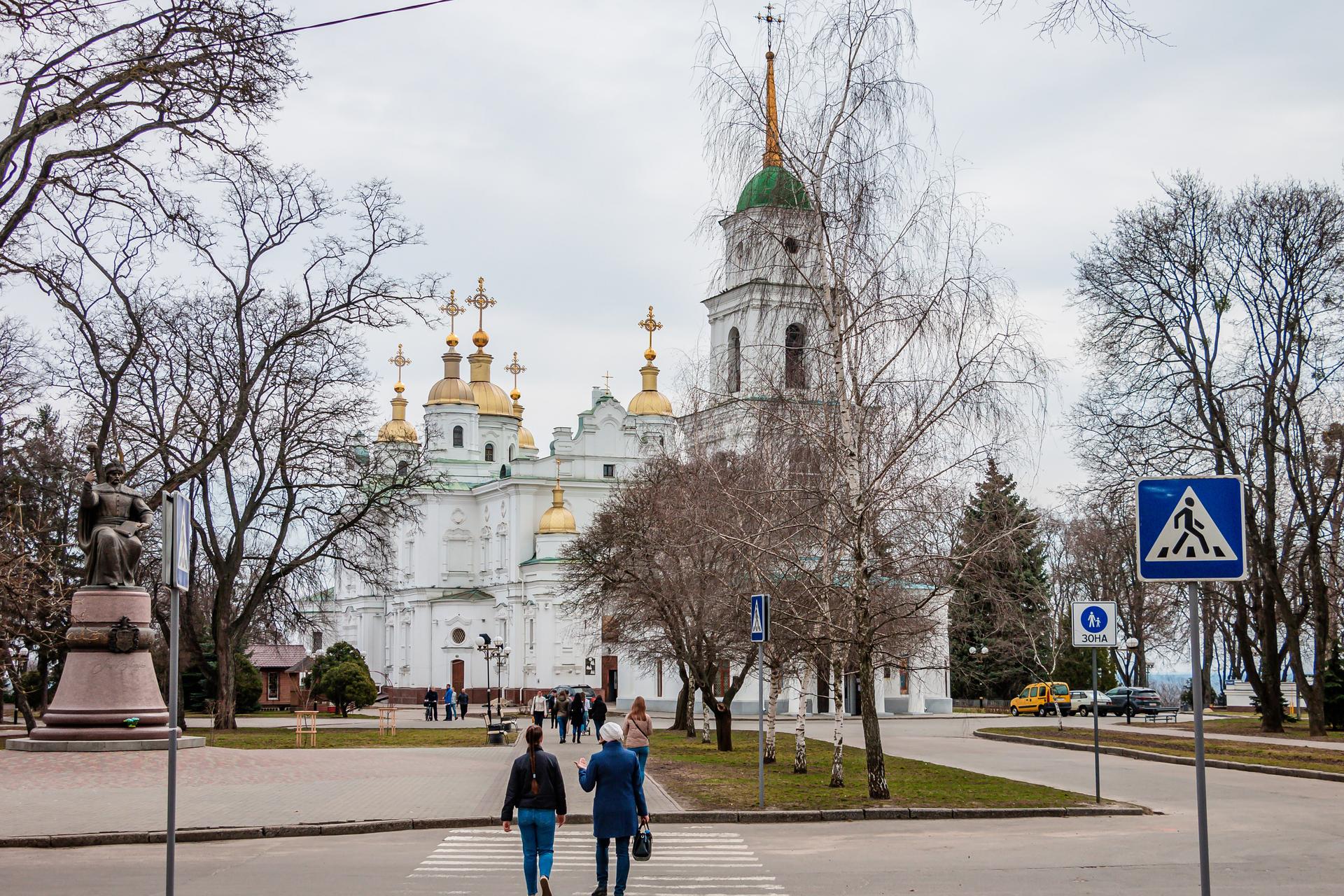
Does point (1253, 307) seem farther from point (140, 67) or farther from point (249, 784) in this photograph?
point (140, 67)

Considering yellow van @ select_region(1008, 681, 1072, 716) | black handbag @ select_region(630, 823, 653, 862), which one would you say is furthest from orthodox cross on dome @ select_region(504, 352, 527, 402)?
black handbag @ select_region(630, 823, 653, 862)

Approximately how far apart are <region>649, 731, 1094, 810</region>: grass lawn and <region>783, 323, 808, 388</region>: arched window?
6265 millimetres

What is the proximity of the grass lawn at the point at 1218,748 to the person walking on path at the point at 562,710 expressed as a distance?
43.5 feet

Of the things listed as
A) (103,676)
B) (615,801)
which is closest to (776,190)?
(615,801)

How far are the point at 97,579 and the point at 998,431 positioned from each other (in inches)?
755

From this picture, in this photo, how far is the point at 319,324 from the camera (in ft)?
138

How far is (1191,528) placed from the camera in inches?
313

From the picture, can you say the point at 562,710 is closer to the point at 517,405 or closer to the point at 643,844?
the point at 643,844

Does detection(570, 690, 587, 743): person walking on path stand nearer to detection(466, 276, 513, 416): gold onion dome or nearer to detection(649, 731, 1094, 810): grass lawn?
detection(649, 731, 1094, 810): grass lawn

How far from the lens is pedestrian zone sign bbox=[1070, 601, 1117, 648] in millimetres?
20344

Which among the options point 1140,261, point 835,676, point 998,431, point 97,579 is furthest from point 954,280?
point 1140,261

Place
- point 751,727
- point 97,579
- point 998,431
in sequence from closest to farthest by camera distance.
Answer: point 998,431, point 97,579, point 751,727

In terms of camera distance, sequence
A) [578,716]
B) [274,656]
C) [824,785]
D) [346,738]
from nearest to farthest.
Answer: [824,785], [346,738], [578,716], [274,656]

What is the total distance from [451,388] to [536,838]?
304 ft
